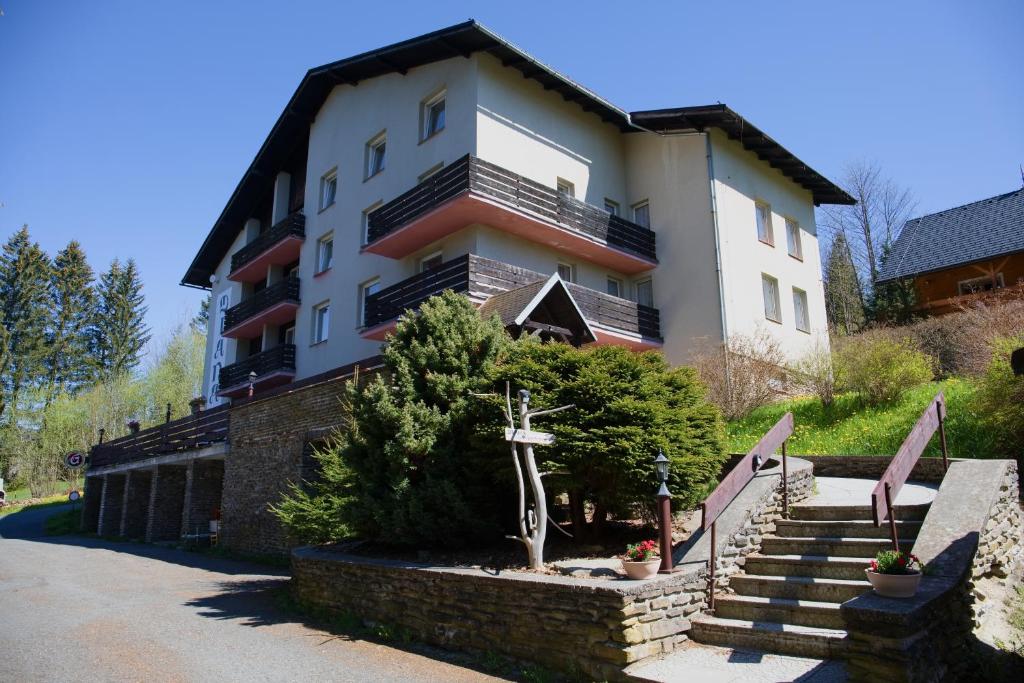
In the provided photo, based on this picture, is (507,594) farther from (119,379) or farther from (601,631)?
(119,379)

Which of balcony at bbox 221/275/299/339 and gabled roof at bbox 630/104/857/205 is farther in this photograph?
balcony at bbox 221/275/299/339

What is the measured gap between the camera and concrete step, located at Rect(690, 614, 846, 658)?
5.52 metres

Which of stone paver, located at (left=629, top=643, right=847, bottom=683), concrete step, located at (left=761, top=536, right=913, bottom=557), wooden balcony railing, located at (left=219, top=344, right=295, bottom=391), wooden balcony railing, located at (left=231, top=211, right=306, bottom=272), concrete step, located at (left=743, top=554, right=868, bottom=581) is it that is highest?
wooden balcony railing, located at (left=231, top=211, right=306, bottom=272)

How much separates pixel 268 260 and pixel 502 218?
1373 centimetres

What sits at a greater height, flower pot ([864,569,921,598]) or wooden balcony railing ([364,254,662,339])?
wooden balcony railing ([364,254,662,339])

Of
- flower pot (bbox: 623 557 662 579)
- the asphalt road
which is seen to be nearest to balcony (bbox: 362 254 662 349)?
the asphalt road

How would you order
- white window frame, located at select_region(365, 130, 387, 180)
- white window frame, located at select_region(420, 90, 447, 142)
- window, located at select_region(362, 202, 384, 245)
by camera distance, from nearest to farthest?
1. white window frame, located at select_region(420, 90, 447, 142)
2. window, located at select_region(362, 202, 384, 245)
3. white window frame, located at select_region(365, 130, 387, 180)

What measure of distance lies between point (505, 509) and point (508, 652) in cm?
236

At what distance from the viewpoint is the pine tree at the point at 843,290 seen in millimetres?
36125

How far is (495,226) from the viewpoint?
17734 mm

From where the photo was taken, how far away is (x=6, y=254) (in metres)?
43.1

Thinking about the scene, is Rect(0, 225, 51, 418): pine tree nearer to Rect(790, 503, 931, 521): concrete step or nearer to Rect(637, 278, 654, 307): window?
Rect(637, 278, 654, 307): window

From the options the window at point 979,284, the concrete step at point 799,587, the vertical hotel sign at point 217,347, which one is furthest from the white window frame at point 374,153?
the window at point 979,284

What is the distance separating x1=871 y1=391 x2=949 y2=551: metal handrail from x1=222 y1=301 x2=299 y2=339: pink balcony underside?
20.9m
